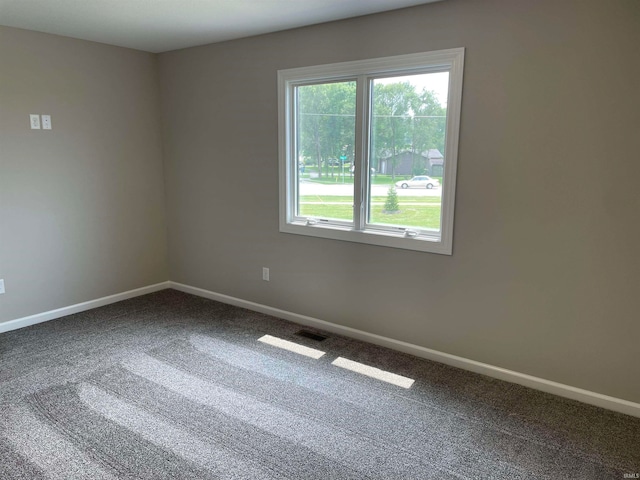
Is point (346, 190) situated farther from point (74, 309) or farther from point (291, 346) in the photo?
point (74, 309)

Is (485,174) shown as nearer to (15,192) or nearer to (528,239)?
(528,239)

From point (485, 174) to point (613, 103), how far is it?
721 millimetres

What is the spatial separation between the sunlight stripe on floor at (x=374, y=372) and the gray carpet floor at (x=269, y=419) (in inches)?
2.3

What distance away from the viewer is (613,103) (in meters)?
2.23

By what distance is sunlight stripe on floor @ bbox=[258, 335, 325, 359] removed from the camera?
3114mm

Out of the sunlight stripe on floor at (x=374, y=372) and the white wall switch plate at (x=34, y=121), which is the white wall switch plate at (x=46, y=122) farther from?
the sunlight stripe on floor at (x=374, y=372)

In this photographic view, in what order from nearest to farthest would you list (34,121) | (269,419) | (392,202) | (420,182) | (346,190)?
(269,419) < (420,182) < (392,202) < (346,190) < (34,121)

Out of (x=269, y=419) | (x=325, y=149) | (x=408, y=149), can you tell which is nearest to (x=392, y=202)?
(x=408, y=149)

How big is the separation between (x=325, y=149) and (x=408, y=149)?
28.1 inches

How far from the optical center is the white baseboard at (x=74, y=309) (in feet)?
11.5

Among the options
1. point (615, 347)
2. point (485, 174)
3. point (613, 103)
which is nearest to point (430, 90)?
point (485, 174)

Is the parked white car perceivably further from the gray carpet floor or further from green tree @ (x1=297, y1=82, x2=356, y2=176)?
the gray carpet floor

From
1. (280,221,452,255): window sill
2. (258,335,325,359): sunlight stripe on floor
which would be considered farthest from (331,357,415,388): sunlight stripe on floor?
(280,221,452,255): window sill

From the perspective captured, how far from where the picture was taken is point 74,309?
386cm
